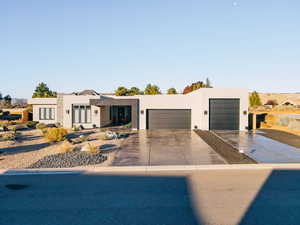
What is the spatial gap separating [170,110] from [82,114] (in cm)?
1000

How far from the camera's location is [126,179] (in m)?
7.66

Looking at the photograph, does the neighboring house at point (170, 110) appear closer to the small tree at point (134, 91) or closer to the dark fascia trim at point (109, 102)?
the dark fascia trim at point (109, 102)

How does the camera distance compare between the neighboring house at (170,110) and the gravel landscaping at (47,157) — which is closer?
the gravel landscaping at (47,157)

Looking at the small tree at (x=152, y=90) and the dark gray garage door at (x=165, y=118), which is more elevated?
the small tree at (x=152, y=90)

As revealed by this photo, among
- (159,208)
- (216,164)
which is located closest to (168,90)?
(216,164)

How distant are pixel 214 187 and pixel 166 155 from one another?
4517mm

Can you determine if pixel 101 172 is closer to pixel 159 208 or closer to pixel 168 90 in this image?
pixel 159 208

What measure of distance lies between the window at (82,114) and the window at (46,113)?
491 centimetres

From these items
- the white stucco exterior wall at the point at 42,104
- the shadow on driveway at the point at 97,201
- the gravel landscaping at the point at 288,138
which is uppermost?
the white stucco exterior wall at the point at 42,104

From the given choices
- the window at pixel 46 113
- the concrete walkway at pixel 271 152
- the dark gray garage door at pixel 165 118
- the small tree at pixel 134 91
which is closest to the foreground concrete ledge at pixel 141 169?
the concrete walkway at pixel 271 152

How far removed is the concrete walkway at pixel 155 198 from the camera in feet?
16.1

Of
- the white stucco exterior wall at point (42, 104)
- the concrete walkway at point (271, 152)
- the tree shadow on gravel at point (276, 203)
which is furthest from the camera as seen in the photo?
the white stucco exterior wall at point (42, 104)

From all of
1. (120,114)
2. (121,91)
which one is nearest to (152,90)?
(121,91)

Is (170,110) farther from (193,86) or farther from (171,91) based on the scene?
(193,86)
